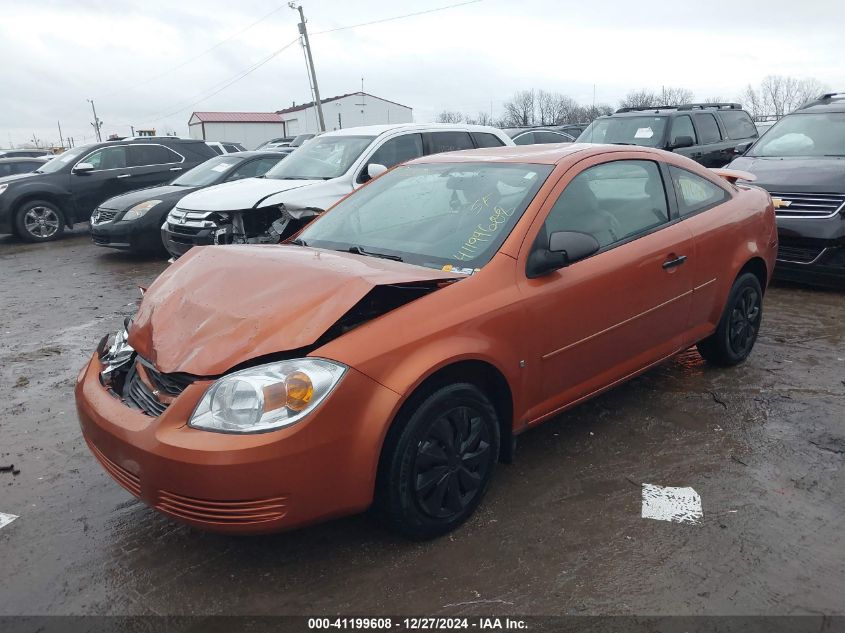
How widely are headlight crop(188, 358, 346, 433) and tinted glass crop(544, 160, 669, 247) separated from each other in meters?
1.41

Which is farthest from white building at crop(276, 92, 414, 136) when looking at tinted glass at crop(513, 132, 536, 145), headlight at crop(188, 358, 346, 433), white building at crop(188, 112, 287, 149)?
headlight at crop(188, 358, 346, 433)

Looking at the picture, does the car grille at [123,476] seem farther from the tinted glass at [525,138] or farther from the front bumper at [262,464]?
the tinted glass at [525,138]

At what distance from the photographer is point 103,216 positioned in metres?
9.96

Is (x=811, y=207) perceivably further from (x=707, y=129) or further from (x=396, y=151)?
(x=707, y=129)

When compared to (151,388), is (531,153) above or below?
above

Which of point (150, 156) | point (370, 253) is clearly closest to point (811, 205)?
point (370, 253)

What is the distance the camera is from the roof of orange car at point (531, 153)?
3684 millimetres

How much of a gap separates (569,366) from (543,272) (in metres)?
0.51

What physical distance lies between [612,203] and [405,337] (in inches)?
67.1

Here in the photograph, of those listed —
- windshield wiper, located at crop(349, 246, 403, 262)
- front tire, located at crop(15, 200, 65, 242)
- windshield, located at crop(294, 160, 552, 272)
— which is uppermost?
windshield, located at crop(294, 160, 552, 272)

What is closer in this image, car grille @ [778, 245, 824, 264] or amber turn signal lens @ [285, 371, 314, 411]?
amber turn signal lens @ [285, 371, 314, 411]

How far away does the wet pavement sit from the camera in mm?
2562

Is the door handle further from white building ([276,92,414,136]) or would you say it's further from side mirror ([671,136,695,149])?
white building ([276,92,414,136])

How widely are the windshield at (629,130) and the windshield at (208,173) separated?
5.54 meters
